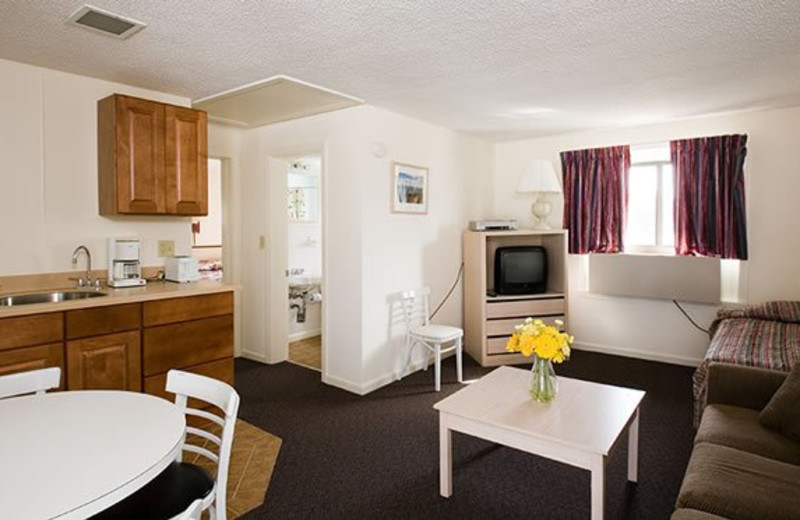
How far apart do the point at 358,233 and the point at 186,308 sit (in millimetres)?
1364

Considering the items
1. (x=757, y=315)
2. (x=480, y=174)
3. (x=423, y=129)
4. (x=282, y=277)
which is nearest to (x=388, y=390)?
(x=282, y=277)

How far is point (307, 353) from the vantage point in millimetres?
5043

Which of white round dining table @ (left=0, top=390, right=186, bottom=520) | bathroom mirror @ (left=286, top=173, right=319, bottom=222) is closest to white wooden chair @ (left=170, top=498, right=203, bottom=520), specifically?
white round dining table @ (left=0, top=390, right=186, bottom=520)

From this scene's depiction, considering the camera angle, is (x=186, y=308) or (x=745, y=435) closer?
(x=745, y=435)

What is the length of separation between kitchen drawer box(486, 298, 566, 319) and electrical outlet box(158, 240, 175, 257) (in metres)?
2.75

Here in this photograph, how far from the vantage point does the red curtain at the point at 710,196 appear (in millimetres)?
4125

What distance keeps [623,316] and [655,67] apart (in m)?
2.66

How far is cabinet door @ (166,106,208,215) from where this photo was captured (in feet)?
10.8

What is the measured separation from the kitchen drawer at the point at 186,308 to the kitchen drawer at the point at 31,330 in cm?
45

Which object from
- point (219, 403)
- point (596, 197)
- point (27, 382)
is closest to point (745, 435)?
point (219, 403)

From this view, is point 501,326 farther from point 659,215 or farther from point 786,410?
point 786,410

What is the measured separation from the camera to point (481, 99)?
3.65 meters

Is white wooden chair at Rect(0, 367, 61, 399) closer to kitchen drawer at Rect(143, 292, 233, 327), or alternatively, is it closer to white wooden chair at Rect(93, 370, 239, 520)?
white wooden chair at Rect(93, 370, 239, 520)

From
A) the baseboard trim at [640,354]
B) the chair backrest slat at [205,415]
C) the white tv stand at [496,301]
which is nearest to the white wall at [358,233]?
the white tv stand at [496,301]
